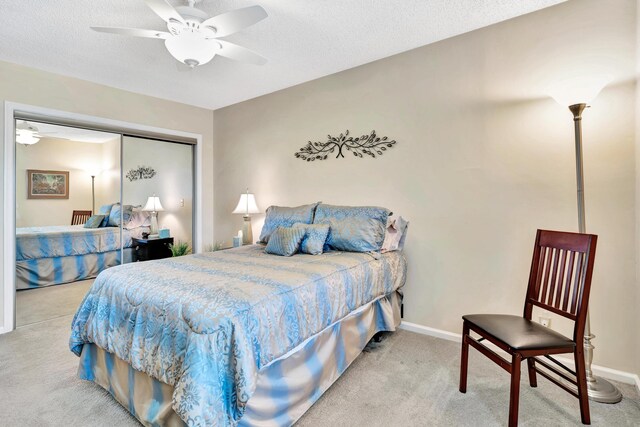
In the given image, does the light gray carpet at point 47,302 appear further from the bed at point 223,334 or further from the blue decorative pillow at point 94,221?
the bed at point 223,334

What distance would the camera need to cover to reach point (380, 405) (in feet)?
5.97

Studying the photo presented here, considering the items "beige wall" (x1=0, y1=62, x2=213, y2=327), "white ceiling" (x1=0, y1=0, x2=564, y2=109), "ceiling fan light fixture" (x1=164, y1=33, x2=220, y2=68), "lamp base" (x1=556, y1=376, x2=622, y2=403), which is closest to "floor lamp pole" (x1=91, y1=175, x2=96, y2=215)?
"beige wall" (x1=0, y1=62, x2=213, y2=327)

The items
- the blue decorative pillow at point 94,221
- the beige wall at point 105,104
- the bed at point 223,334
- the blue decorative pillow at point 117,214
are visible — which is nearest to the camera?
the bed at point 223,334

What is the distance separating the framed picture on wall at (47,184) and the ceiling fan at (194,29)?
2128 mm

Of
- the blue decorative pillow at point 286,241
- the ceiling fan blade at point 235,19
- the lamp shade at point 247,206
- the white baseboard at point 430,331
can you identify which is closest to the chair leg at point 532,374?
the white baseboard at point 430,331

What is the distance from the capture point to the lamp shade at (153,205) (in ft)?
13.2

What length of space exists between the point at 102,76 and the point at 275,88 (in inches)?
71.8

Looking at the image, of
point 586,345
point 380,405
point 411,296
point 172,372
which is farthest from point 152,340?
point 586,345

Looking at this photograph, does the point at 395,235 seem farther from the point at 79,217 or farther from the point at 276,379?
the point at 79,217

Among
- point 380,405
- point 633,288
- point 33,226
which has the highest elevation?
point 33,226

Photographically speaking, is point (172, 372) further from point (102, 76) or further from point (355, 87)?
point (102, 76)

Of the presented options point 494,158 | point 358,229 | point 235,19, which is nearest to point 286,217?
point 358,229

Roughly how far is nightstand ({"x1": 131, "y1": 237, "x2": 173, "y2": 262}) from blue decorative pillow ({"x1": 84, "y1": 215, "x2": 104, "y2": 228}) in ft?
1.36

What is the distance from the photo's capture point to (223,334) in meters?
1.29
